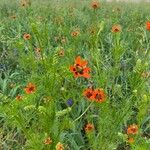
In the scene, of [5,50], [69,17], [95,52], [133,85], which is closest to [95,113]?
[95,52]

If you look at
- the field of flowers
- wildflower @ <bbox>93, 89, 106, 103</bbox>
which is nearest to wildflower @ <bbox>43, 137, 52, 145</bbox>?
the field of flowers

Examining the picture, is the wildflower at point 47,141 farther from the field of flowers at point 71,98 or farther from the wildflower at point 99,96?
the wildflower at point 99,96

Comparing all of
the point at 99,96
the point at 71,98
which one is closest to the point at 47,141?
the point at 99,96

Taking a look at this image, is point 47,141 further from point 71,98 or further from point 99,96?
point 71,98

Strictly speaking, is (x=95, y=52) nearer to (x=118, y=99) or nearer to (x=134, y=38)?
(x=118, y=99)

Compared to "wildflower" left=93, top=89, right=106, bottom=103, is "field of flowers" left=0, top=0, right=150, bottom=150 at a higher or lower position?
lower

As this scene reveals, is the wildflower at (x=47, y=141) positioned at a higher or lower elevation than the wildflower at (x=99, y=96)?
lower

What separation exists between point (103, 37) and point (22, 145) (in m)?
2.58

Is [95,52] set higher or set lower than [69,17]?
higher

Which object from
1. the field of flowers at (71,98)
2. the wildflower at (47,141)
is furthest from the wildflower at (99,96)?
the wildflower at (47,141)

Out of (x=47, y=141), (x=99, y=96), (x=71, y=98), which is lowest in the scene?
(x=71, y=98)

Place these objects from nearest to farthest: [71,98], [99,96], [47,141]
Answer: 1. [47,141]
2. [99,96]
3. [71,98]

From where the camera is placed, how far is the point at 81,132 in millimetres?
3564

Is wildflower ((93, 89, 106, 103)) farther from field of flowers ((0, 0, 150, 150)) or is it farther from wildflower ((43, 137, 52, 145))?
wildflower ((43, 137, 52, 145))
